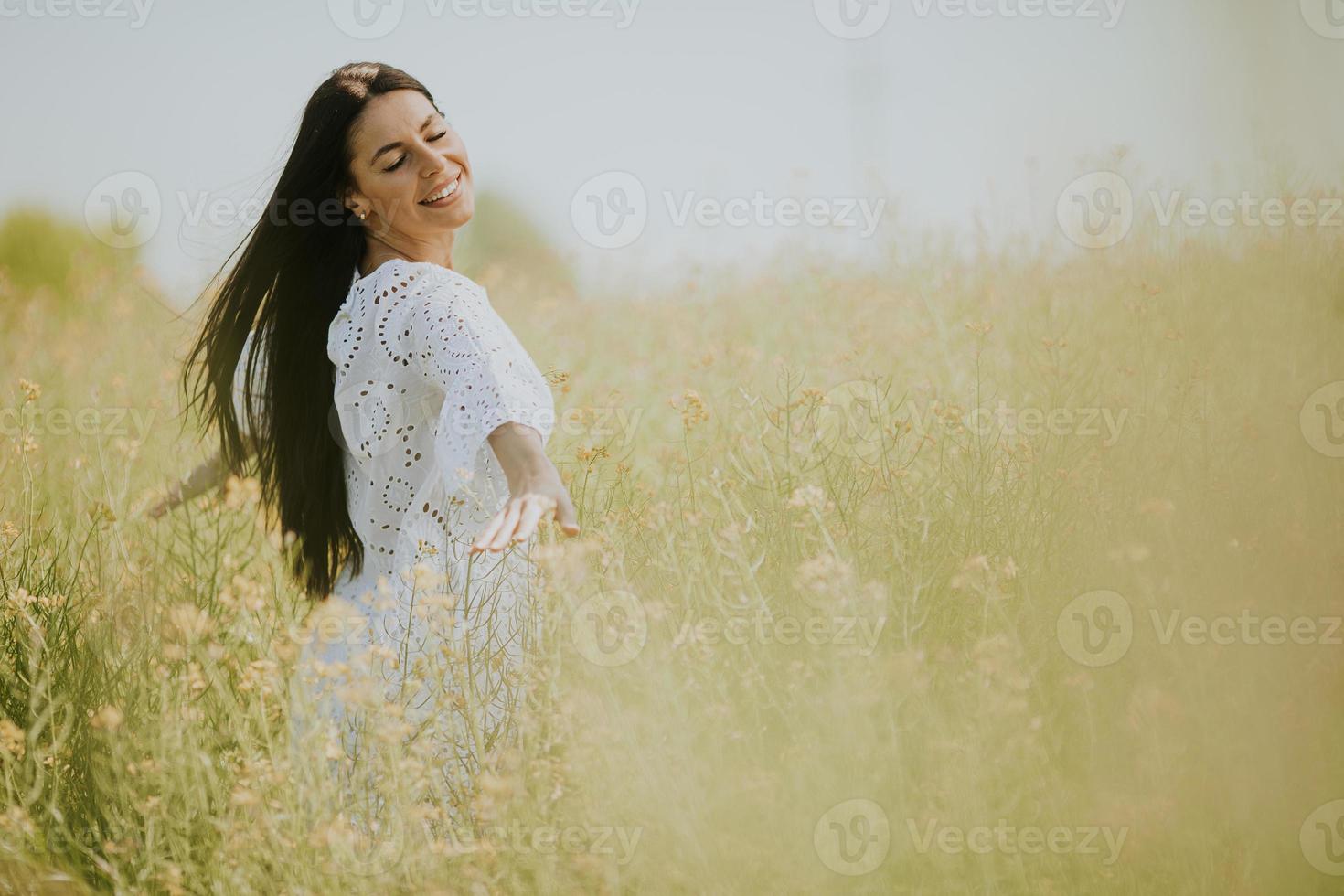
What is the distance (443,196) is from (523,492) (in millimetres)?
918

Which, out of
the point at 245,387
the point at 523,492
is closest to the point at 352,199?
the point at 245,387

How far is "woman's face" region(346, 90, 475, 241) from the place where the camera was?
226 cm

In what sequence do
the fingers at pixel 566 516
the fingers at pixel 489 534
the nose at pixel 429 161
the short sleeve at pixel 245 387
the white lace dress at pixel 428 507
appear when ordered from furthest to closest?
the short sleeve at pixel 245 387
the nose at pixel 429 161
the white lace dress at pixel 428 507
the fingers at pixel 566 516
the fingers at pixel 489 534

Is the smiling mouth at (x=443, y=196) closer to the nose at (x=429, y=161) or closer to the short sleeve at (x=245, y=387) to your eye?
the nose at (x=429, y=161)

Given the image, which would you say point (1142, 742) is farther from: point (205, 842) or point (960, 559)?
point (205, 842)

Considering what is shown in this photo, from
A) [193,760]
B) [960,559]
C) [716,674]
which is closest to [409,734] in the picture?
[193,760]

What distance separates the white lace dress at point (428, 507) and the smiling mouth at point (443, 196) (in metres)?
0.24

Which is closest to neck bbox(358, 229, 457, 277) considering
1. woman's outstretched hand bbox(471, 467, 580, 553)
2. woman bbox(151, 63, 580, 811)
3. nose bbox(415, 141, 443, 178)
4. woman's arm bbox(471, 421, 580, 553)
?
woman bbox(151, 63, 580, 811)

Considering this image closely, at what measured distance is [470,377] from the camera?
1897mm

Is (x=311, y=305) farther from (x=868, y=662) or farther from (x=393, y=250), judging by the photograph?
(x=868, y=662)

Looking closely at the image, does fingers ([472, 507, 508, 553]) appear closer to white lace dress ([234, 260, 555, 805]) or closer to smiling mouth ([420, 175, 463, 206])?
white lace dress ([234, 260, 555, 805])

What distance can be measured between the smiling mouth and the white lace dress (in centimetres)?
24

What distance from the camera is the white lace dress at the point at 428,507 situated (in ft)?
6.08

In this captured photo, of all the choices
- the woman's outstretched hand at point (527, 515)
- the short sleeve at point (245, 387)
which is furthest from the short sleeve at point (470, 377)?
the short sleeve at point (245, 387)
